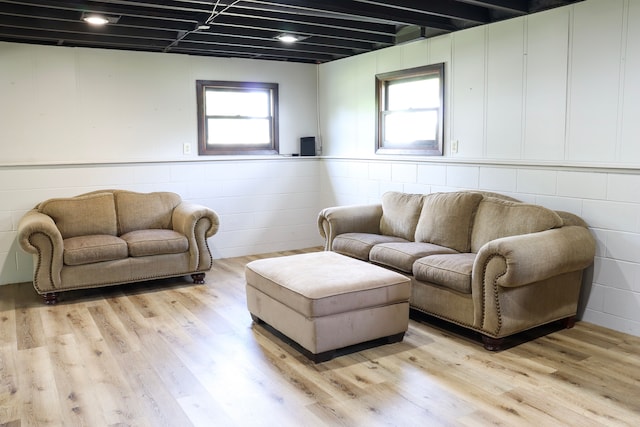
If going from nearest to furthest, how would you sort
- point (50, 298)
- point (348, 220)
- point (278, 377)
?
1. point (278, 377)
2. point (50, 298)
3. point (348, 220)

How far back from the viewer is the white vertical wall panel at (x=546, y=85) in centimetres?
399

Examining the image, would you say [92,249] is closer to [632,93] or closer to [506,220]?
[506,220]

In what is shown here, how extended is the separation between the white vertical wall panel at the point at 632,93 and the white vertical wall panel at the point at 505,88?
805 millimetres

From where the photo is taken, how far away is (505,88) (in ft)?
14.5

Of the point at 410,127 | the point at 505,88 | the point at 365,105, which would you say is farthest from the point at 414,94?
the point at 505,88

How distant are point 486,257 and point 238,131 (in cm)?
374

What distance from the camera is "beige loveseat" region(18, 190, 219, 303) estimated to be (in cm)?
448

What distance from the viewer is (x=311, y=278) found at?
3475 mm

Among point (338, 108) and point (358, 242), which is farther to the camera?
point (338, 108)

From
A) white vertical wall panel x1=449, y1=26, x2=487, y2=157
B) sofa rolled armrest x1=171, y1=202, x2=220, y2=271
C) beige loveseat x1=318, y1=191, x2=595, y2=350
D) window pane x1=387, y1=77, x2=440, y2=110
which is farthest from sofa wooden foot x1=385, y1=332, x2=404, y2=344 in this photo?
window pane x1=387, y1=77, x2=440, y2=110

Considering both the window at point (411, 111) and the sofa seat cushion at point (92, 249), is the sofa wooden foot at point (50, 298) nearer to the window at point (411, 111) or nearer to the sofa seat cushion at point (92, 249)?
the sofa seat cushion at point (92, 249)

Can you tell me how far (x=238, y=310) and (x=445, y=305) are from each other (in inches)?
62.6

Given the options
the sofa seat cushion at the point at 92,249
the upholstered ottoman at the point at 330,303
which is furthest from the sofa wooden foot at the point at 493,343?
the sofa seat cushion at the point at 92,249

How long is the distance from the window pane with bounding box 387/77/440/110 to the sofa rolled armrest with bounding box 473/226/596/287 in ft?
6.37
